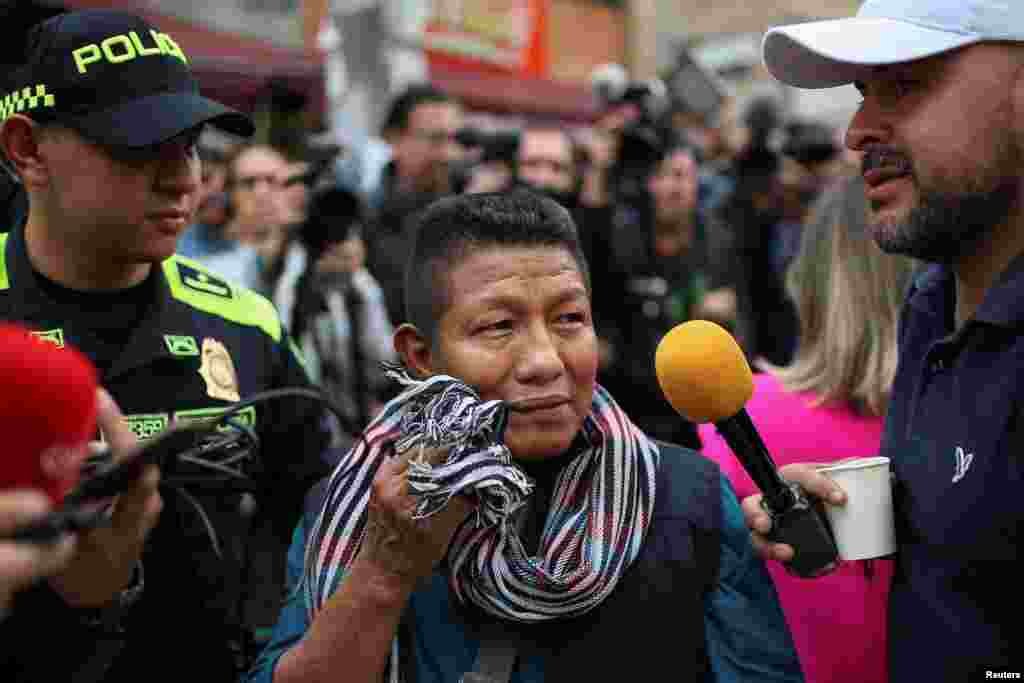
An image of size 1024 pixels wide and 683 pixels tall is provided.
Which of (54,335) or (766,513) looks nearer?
(766,513)

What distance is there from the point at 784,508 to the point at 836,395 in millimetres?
1007

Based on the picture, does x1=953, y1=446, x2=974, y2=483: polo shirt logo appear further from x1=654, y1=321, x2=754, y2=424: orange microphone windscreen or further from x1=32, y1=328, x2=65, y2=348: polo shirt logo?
x1=32, y1=328, x2=65, y2=348: polo shirt logo

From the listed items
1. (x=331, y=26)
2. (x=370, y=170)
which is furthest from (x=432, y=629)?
(x=331, y=26)

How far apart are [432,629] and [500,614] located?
0.58 ft

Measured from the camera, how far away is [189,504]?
247cm

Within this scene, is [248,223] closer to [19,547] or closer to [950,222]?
[950,222]

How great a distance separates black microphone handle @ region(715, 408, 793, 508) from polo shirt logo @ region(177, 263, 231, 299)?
1.33 metres

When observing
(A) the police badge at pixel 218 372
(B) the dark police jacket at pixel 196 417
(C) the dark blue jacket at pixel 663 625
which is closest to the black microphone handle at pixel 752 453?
(C) the dark blue jacket at pixel 663 625

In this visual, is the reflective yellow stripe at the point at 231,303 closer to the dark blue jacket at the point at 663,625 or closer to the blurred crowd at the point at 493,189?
the dark blue jacket at the point at 663,625

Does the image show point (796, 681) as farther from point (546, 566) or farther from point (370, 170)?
point (370, 170)

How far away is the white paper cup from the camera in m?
2.01

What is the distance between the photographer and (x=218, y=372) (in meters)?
2.61

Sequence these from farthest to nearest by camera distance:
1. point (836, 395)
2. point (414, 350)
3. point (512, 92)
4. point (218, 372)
Answer: point (512, 92) → point (836, 395) → point (218, 372) → point (414, 350)

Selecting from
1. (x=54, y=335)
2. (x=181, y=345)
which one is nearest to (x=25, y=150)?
(x=54, y=335)
